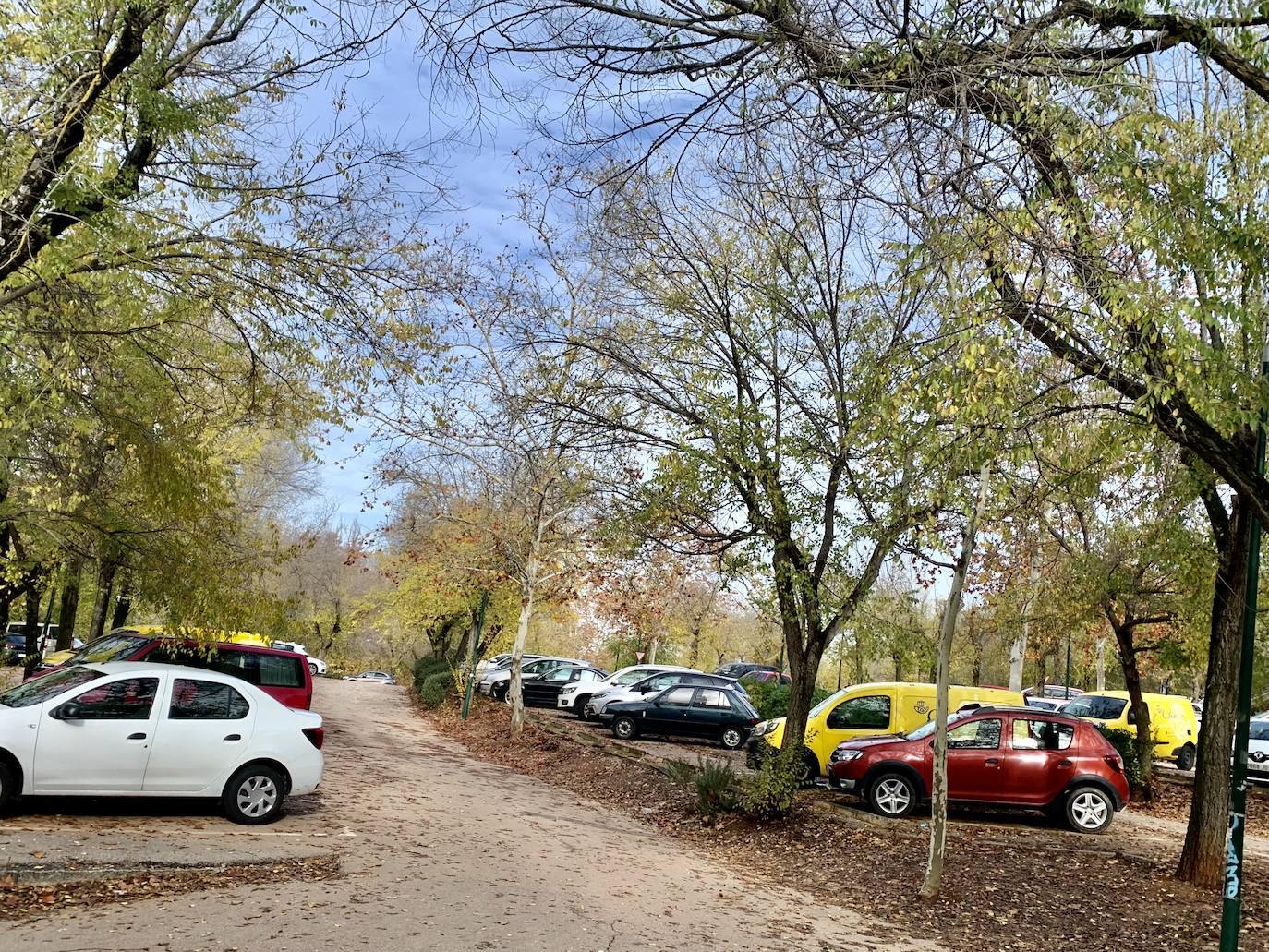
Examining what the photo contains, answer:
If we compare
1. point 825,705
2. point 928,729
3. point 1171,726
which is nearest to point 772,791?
point 928,729

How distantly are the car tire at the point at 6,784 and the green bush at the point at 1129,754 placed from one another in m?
17.8

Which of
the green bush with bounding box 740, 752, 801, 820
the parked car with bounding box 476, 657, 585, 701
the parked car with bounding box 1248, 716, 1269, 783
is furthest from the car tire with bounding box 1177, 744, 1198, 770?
the parked car with bounding box 476, 657, 585, 701

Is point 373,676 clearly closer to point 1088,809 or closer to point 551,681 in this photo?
point 551,681

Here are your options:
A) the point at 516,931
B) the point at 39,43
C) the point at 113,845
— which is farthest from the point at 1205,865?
the point at 39,43

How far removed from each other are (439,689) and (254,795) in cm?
2104

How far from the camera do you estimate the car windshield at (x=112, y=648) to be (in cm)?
1467

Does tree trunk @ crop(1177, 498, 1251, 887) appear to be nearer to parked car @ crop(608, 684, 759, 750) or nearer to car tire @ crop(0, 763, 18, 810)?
car tire @ crop(0, 763, 18, 810)

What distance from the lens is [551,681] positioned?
31375mm

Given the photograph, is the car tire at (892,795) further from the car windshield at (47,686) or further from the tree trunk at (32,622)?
the tree trunk at (32,622)

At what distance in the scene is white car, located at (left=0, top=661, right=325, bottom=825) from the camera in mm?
9438

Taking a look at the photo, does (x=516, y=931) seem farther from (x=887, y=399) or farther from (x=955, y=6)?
(x=955, y=6)

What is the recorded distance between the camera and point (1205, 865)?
10.1m

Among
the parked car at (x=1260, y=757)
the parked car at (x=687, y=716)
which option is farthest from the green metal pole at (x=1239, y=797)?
the parked car at (x=1260, y=757)

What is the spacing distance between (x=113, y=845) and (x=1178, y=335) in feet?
32.5
